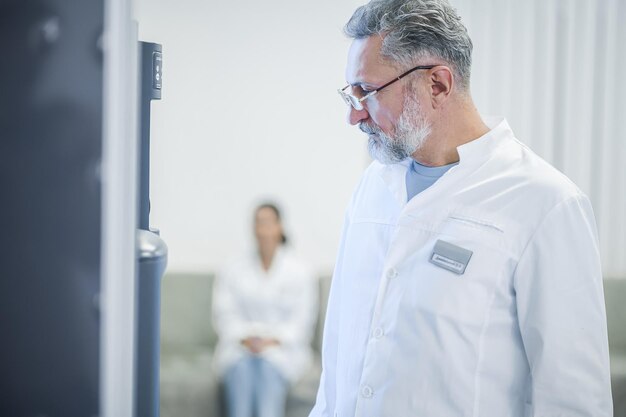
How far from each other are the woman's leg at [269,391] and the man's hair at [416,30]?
2.46 m

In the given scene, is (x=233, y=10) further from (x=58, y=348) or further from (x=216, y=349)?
(x=58, y=348)

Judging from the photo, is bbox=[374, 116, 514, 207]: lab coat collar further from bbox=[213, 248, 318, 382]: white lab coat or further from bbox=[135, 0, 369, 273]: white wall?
bbox=[135, 0, 369, 273]: white wall

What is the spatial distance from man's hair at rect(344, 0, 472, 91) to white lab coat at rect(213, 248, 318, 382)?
2481mm

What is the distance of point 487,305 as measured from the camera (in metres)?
1.23

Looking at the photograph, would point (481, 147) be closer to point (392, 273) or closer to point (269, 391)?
point (392, 273)

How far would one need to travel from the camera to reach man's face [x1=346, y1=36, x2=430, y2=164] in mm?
1376

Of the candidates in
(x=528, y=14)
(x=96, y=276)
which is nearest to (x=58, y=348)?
(x=96, y=276)

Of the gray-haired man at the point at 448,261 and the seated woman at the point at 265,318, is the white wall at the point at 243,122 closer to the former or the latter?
the seated woman at the point at 265,318

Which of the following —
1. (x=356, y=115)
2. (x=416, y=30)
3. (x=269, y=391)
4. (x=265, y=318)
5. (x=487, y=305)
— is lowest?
(x=269, y=391)

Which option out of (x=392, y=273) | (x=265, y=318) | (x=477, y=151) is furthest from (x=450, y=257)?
(x=265, y=318)

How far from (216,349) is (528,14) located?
2.46m

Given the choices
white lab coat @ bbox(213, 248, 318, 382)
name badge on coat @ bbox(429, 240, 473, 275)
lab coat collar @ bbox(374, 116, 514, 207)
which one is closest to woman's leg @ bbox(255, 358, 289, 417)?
white lab coat @ bbox(213, 248, 318, 382)

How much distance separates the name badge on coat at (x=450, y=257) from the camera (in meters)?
1.25

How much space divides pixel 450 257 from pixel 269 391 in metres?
2.47
